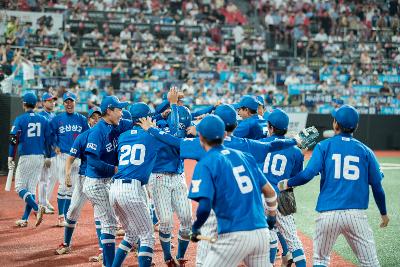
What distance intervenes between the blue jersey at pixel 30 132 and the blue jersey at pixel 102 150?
12.5 ft

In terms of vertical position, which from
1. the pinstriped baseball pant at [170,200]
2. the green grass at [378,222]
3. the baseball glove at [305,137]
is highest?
the baseball glove at [305,137]

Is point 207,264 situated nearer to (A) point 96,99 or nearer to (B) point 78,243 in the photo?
(B) point 78,243

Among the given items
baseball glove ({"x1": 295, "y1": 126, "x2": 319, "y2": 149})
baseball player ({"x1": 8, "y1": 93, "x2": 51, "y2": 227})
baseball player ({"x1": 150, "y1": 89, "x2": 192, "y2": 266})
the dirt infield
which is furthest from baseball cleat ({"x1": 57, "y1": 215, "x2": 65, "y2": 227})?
baseball glove ({"x1": 295, "y1": 126, "x2": 319, "y2": 149})

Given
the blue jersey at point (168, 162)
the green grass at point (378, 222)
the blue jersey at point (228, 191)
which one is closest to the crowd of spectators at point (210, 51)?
the green grass at point (378, 222)

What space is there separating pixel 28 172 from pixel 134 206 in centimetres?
488

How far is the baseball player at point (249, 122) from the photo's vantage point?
25.6ft

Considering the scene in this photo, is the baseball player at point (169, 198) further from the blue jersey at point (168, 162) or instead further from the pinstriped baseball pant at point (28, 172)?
the pinstriped baseball pant at point (28, 172)

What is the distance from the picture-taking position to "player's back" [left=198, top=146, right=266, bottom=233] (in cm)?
531

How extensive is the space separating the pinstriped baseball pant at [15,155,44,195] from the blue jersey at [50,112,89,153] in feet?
1.70

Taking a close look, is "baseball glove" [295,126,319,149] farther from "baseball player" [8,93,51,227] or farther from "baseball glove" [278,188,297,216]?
"baseball player" [8,93,51,227]

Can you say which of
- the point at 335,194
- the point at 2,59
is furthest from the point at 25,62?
the point at 335,194

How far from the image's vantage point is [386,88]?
89.4ft

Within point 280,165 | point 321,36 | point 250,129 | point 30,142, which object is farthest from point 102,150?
point 321,36

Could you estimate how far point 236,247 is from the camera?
526cm
